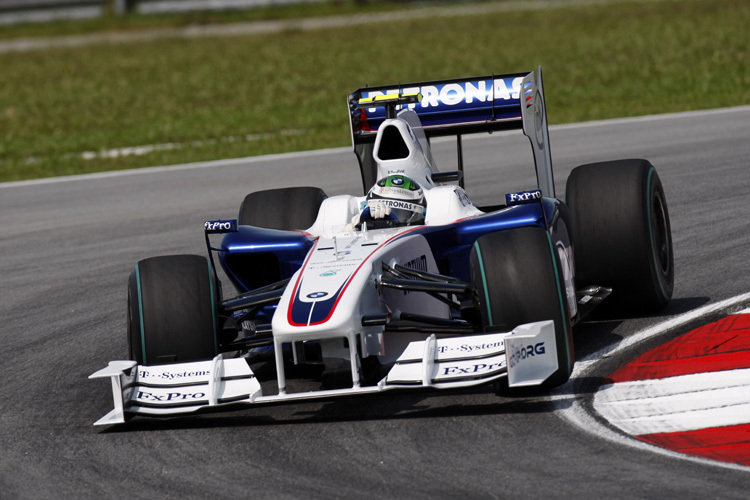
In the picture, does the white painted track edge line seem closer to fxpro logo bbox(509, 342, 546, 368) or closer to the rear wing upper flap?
fxpro logo bbox(509, 342, 546, 368)

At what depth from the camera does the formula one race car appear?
5.94m

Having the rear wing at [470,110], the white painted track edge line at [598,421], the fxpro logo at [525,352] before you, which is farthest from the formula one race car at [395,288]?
the rear wing at [470,110]

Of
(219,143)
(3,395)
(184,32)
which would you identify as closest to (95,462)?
(3,395)

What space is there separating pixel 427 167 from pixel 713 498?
3735mm

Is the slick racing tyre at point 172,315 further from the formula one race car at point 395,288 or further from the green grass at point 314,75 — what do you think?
the green grass at point 314,75

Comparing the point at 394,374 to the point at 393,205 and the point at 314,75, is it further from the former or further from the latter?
the point at 314,75

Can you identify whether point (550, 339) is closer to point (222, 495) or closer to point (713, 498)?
point (713, 498)

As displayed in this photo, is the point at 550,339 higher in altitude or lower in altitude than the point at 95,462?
higher

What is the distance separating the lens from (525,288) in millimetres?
6164

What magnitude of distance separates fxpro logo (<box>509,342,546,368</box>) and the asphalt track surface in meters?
0.30

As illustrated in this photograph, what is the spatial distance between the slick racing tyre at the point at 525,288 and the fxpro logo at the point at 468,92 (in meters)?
2.86

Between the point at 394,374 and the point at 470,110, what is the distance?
3.63 m

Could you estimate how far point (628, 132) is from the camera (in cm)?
1636

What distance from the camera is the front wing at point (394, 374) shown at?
5.82 meters
